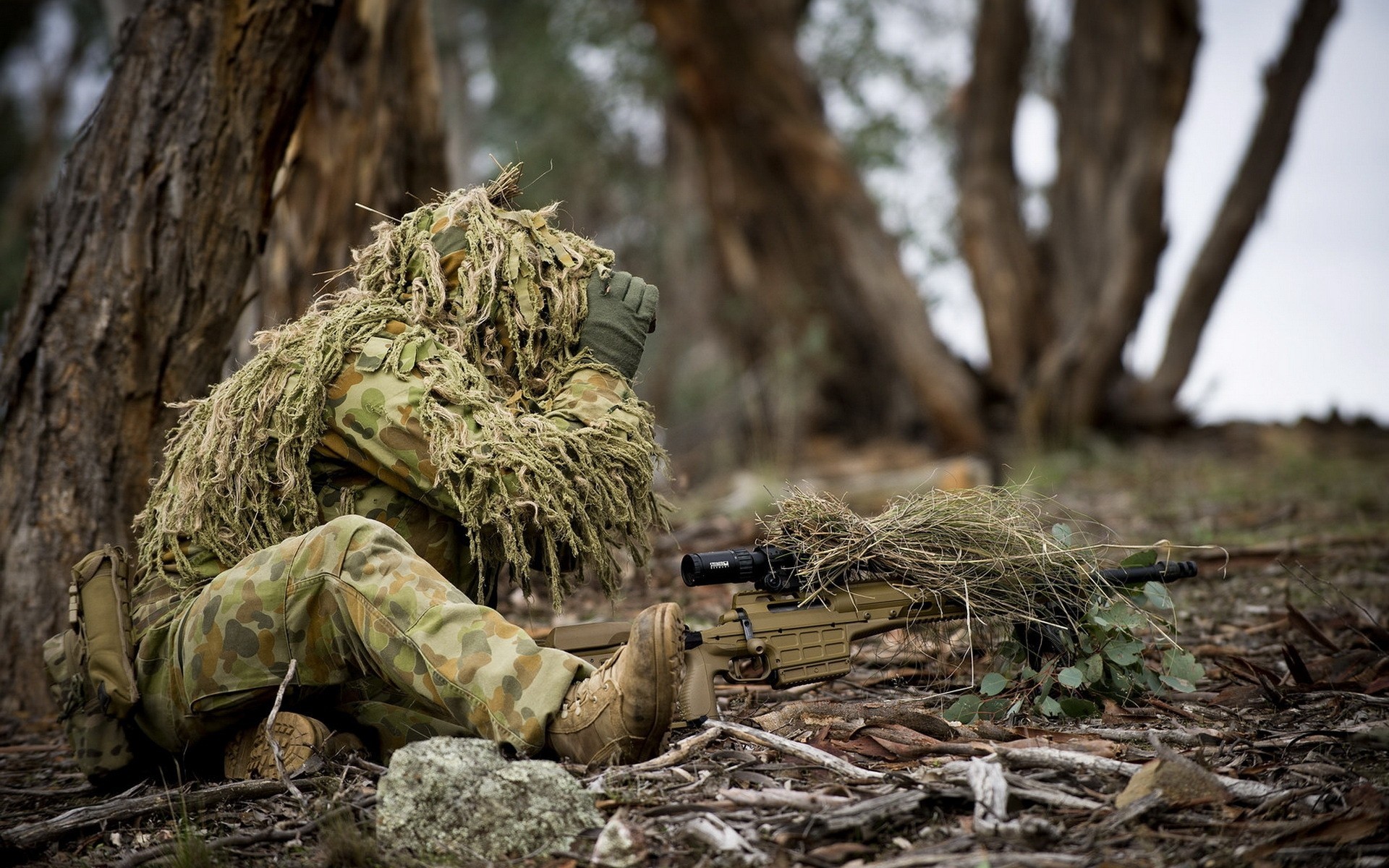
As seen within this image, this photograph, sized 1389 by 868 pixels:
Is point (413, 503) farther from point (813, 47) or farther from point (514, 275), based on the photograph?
point (813, 47)

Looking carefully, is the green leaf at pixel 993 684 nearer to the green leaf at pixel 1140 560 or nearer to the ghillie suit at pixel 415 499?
the green leaf at pixel 1140 560

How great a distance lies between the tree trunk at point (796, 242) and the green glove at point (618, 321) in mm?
7012

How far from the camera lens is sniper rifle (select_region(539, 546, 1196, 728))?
113 inches

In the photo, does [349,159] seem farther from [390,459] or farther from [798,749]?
[798,749]

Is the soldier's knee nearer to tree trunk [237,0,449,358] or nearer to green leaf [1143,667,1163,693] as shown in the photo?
green leaf [1143,667,1163,693]

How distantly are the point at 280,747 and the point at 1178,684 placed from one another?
2.33 m

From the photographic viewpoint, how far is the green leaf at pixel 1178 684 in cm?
310

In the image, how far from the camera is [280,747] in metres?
2.81

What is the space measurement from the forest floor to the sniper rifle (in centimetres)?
14

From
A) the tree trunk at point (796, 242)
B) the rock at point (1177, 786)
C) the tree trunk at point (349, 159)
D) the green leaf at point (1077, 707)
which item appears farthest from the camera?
the tree trunk at point (796, 242)

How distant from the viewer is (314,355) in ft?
9.21

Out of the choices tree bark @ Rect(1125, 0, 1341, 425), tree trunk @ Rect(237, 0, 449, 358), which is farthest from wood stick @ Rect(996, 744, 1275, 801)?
tree bark @ Rect(1125, 0, 1341, 425)

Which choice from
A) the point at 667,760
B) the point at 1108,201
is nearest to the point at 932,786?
the point at 667,760

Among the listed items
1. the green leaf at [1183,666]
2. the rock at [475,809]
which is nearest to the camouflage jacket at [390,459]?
the rock at [475,809]
